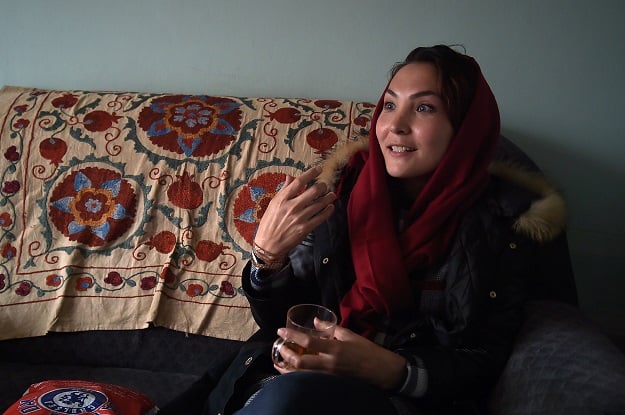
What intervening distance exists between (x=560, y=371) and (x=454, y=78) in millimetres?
603

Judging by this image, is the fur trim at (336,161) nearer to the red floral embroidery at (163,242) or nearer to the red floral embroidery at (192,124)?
the red floral embroidery at (192,124)

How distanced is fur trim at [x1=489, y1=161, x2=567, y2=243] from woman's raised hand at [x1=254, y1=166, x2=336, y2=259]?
41 centimetres

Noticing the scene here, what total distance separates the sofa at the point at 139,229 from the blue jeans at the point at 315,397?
62 centimetres

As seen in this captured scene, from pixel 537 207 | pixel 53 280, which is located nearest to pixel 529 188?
pixel 537 207

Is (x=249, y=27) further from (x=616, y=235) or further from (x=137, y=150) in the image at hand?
(x=616, y=235)

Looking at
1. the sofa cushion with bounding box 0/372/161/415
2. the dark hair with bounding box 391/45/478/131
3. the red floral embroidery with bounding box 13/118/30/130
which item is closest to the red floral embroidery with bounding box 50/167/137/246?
the red floral embroidery with bounding box 13/118/30/130

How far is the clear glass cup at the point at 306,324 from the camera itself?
829 mm

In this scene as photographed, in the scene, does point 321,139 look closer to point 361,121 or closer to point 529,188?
point 361,121

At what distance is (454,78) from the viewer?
102 centimetres

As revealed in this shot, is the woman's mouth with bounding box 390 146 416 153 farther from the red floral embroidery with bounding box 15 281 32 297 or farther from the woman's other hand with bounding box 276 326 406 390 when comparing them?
the red floral embroidery with bounding box 15 281 32 297

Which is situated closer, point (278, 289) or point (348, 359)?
point (348, 359)

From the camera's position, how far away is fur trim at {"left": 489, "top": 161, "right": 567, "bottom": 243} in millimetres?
1004

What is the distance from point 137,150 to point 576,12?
138 cm

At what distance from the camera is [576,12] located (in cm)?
146
